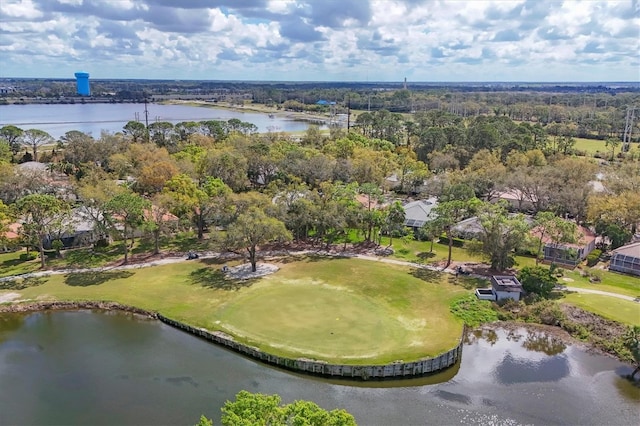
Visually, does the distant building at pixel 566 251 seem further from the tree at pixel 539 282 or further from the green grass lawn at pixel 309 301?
the green grass lawn at pixel 309 301

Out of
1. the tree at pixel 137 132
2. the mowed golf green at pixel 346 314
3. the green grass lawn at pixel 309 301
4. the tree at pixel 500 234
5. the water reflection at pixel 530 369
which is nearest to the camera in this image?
the water reflection at pixel 530 369

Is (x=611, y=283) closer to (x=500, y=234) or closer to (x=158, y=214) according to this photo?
(x=500, y=234)

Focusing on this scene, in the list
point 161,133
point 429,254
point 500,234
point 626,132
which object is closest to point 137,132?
point 161,133

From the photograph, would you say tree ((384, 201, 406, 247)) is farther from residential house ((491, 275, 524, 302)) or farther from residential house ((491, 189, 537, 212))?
residential house ((491, 189, 537, 212))

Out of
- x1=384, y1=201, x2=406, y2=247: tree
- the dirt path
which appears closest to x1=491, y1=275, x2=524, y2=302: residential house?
the dirt path

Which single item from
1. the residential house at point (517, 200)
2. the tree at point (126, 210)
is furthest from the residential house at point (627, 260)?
the tree at point (126, 210)

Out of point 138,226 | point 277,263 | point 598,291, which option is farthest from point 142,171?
point 598,291

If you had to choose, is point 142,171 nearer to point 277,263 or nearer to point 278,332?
point 277,263
